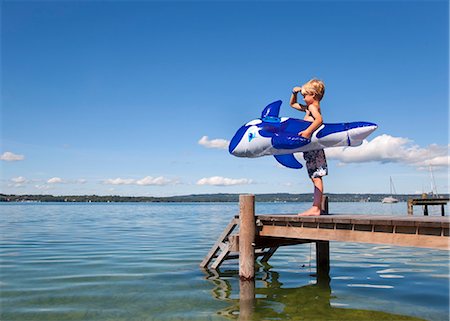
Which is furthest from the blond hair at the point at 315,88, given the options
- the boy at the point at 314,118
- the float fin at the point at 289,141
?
the float fin at the point at 289,141

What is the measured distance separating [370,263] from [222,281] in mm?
5521

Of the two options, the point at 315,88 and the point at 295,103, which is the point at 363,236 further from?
the point at 295,103

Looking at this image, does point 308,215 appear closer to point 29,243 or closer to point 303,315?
point 303,315

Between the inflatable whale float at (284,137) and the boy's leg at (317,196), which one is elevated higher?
the inflatable whale float at (284,137)

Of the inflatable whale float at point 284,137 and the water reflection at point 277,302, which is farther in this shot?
the inflatable whale float at point 284,137

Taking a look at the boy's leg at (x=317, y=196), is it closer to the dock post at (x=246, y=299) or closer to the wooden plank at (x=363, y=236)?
the wooden plank at (x=363, y=236)

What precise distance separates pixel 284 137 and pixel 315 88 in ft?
4.27

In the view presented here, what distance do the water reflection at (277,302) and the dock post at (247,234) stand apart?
1.22 feet

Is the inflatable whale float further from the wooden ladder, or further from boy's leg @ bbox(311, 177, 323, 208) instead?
the wooden ladder

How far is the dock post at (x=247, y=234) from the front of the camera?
10.2m

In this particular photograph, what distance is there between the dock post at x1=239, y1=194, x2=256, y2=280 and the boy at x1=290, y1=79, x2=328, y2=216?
1.12 meters

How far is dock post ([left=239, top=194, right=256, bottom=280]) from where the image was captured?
1022 cm

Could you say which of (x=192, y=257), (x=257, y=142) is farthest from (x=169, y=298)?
(x=192, y=257)

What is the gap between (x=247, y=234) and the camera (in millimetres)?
10211
